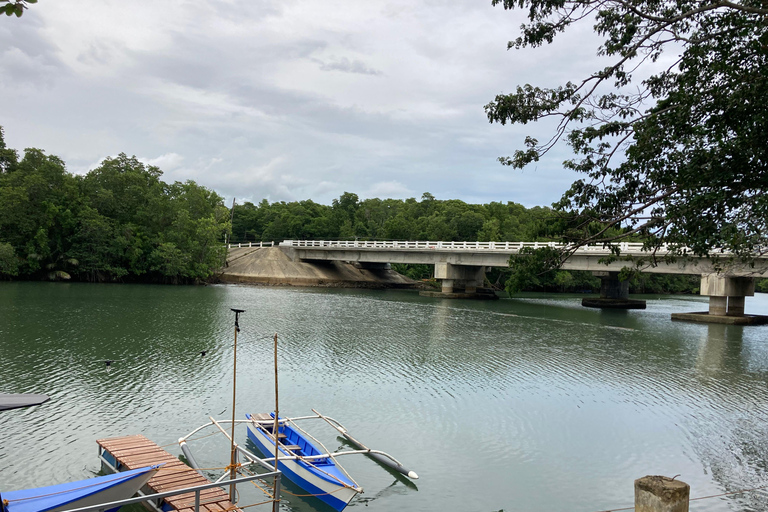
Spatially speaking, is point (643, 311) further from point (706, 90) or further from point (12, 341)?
point (12, 341)

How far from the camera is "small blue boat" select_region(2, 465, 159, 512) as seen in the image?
8.50 meters

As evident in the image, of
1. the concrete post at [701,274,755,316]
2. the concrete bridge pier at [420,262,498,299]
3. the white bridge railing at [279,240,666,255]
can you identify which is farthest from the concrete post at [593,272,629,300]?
the concrete post at [701,274,755,316]

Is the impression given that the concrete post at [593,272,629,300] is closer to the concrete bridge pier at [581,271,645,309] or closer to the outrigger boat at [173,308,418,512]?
the concrete bridge pier at [581,271,645,309]

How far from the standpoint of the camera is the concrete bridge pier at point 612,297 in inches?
2493

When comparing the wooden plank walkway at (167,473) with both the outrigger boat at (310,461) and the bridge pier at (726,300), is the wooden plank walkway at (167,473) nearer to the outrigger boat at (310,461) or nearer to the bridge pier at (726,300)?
the outrigger boat at (310,461)

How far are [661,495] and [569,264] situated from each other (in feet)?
176

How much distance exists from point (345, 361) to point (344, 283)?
193 feet

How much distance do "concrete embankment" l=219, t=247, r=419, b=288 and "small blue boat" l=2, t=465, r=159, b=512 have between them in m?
69.9

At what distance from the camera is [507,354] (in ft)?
95.7

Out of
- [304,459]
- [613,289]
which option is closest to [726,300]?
[613,289]

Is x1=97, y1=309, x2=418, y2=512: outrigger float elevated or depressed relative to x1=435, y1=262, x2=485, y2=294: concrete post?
depressed

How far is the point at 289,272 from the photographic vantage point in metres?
81.5

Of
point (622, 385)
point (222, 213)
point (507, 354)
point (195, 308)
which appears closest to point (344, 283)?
point (222, 213)

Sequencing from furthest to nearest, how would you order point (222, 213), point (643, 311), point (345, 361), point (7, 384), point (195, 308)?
point (222, 213) < point (643, 311) < point (195, 308) < point (345, 361) < point (7, 384)
